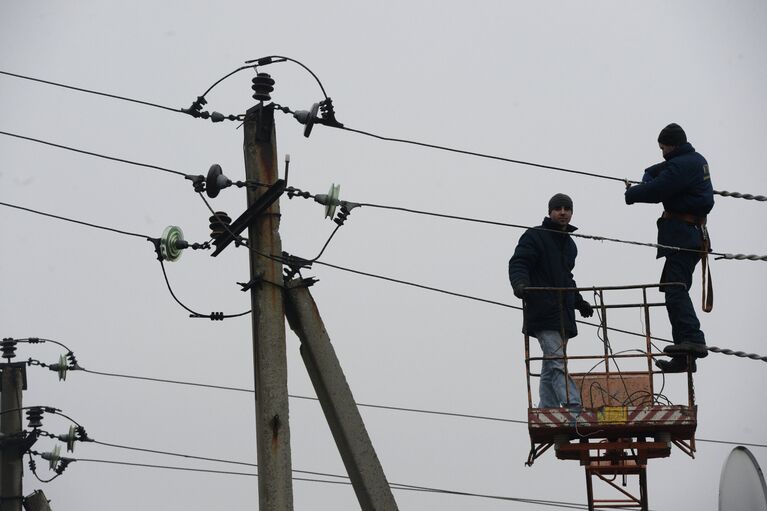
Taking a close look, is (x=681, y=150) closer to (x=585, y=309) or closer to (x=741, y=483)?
(x=585, y=309)

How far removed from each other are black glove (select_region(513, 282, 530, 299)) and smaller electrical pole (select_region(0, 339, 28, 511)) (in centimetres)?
954

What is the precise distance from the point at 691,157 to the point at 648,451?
2.79 metres

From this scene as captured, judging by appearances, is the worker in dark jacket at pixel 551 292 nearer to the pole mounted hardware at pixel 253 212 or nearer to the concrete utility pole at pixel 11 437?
the pole mounted hardware at pixel 253 212

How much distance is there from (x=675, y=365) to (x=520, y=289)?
1.59 m

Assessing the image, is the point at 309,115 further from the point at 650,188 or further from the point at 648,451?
the point at 648,451

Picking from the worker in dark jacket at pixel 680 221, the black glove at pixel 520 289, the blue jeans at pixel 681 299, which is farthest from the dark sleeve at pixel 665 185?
the black glove at pixel 520 289

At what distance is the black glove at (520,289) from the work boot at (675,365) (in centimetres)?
142

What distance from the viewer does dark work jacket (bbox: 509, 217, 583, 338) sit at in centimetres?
1516

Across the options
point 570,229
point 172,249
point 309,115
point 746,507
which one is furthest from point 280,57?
point 746,507

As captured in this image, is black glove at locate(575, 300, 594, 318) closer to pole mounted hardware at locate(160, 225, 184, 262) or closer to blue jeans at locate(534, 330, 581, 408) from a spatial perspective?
blue jeans at locate(534, 330, 581, 408)

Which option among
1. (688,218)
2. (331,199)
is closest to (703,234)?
(688,218)

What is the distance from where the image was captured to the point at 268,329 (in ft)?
46.2

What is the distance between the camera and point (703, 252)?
49.5ft

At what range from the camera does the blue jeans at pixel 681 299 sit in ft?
49.1
